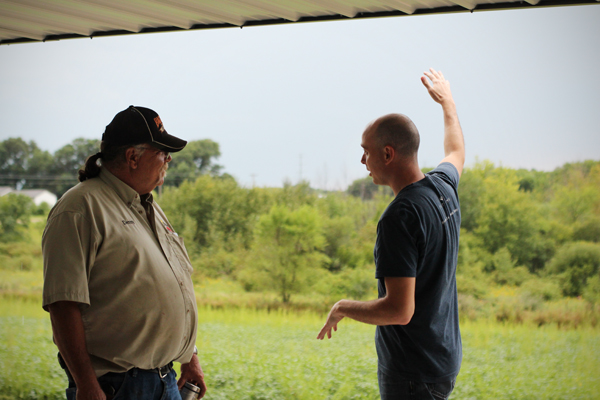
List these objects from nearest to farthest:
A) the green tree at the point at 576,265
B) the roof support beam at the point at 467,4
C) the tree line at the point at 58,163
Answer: the roof support beam at the point at 467,4 < the green tree at the point at 576,265 < the tree line at the point at 58,163

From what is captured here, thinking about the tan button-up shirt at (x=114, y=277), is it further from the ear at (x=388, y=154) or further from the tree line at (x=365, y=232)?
the tree line at (x=365, y=232)

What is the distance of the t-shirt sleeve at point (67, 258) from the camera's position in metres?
1.31

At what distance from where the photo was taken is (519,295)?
5438 mm

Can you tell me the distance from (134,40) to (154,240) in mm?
6961

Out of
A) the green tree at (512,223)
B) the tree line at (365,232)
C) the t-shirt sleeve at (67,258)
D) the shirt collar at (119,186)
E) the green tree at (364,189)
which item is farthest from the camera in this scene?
the green tree at (364,189)

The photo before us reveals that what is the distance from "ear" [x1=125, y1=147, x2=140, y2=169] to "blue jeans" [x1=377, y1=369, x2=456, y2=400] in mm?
1048

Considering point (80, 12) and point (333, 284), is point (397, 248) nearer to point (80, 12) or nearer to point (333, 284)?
point (80, 12)

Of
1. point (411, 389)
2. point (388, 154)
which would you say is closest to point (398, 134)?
point (388, 154)

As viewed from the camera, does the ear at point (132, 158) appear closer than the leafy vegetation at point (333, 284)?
Yes

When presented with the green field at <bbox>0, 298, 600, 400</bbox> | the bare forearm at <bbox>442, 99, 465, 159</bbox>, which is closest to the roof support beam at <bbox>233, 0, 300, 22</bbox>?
the bare forearm at <bbox>442, 99, 465, 159</bbox>

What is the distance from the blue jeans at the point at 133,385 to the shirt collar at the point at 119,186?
531mm

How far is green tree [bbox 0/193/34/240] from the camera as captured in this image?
712 centimetres

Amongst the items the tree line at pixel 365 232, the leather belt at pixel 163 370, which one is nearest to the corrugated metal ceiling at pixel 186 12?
the leather belt at pixel 163 370

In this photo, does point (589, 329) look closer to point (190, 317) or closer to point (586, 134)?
point (586, 134)
